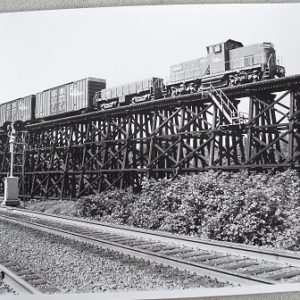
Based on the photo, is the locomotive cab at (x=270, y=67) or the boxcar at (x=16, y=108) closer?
the boxcar at (x=16, y=108)

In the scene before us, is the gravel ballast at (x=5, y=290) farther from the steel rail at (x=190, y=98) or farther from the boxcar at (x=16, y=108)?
the steel rail at (x=190, y=98)

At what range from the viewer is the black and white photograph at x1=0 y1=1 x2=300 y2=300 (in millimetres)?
3785

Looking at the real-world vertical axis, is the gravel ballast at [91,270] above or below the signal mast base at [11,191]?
below

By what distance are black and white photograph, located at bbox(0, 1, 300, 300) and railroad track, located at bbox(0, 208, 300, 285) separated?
19mm

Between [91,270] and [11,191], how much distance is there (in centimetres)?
482

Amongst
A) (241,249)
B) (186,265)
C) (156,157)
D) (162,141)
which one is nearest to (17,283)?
(186,265)

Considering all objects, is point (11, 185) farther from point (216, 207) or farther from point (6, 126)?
point (216, 207)

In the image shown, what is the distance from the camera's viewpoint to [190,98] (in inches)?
314

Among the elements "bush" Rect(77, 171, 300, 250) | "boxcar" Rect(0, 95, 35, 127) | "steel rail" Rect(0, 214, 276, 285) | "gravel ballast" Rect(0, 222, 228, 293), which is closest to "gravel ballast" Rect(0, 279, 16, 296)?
"gravel ballast" Rect(0, 222, 228, 293)

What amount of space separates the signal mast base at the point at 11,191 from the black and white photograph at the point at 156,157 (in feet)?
0.14

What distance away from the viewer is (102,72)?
432 centimetres

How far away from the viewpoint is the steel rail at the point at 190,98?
5.47m

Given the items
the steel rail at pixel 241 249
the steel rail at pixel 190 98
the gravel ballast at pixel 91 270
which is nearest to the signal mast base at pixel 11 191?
the steel rail at pixel 190 98

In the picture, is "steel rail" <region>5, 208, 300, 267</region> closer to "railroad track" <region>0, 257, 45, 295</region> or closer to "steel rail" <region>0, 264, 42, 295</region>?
"railroad track" <region>0, 257, 45, 295</region>
